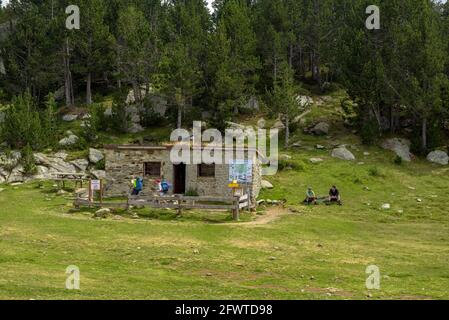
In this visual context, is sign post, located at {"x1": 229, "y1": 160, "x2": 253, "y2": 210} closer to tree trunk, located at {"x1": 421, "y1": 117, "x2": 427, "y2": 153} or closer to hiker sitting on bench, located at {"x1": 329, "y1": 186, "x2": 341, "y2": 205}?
hiker sitting on bench, located at {"x1": 329, "y1": 186, "x2": 341, "y2": 205}

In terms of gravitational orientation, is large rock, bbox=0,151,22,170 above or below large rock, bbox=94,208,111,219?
above

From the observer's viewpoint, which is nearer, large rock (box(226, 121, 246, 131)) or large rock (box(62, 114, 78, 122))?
large rock (box(226, 121, 246, 131))

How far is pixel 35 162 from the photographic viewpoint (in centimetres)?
4547

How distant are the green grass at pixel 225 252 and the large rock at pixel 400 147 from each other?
1272 cm

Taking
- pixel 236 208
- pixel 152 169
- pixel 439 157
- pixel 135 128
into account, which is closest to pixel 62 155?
pixel 135 128

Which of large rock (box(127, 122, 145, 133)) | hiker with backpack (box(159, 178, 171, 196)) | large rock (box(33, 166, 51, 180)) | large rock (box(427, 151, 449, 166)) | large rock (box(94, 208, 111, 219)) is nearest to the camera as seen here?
large rock (box(94, 208, 111, 219))

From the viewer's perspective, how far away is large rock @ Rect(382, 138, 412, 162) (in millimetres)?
49219

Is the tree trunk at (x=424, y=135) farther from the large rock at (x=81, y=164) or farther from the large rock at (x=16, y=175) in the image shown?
the large rock at (x=16, y=175)

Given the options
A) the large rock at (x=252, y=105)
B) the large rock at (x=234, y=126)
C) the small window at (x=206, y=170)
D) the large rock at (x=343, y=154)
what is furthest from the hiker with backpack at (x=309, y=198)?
the large rock at (x=252, y=105)

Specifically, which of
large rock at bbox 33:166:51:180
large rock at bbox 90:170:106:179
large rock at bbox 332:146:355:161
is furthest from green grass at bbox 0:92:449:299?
large rock at bbox 332:146:355:161

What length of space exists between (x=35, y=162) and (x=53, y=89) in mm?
28806

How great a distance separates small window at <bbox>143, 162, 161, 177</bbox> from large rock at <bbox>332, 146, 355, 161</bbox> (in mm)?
19418
